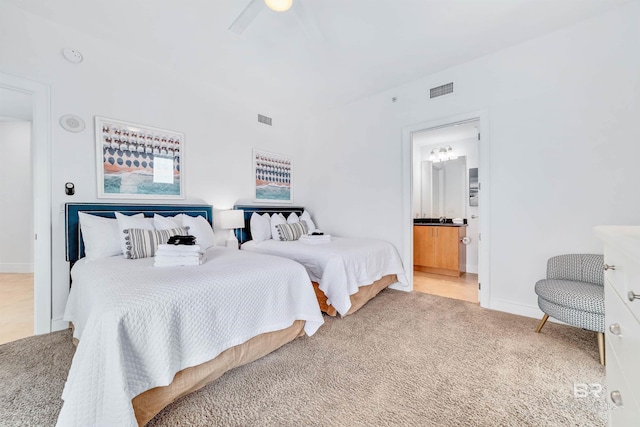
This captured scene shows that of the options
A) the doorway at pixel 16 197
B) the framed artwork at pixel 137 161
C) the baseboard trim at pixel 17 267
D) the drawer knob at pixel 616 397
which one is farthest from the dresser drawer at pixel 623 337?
the baseboard trim at pixel 17 267

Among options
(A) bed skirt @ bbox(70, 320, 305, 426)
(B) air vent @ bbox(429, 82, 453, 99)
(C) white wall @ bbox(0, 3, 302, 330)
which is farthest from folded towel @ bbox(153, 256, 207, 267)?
(B) air vent @ bbox(429, 82, 453, 99)

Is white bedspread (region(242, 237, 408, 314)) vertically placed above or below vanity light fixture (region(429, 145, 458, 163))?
below

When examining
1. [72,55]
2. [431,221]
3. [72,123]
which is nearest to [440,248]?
[431,221]

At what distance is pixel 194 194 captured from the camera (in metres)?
3.51

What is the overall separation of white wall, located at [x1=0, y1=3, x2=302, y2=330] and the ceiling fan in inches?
65.7

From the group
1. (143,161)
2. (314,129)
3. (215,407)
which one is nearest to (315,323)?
(215,407)

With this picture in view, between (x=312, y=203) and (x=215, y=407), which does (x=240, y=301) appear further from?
(x=312, y=203)

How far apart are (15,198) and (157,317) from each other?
554 centimetres

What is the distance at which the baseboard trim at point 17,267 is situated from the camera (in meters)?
4.45

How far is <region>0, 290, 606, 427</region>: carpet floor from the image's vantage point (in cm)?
143

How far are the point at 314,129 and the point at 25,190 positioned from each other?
523cm

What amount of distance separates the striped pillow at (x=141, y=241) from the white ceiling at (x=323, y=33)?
2009mm

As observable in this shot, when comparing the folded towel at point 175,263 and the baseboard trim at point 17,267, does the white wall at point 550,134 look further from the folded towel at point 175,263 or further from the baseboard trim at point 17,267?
the baseboard trim at point 17,267

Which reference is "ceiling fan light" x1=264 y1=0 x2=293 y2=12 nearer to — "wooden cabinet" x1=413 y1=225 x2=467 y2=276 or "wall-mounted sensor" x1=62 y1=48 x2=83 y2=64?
"wall-mounted sensor" x1=62 y1=48 x2=83 y2=64
